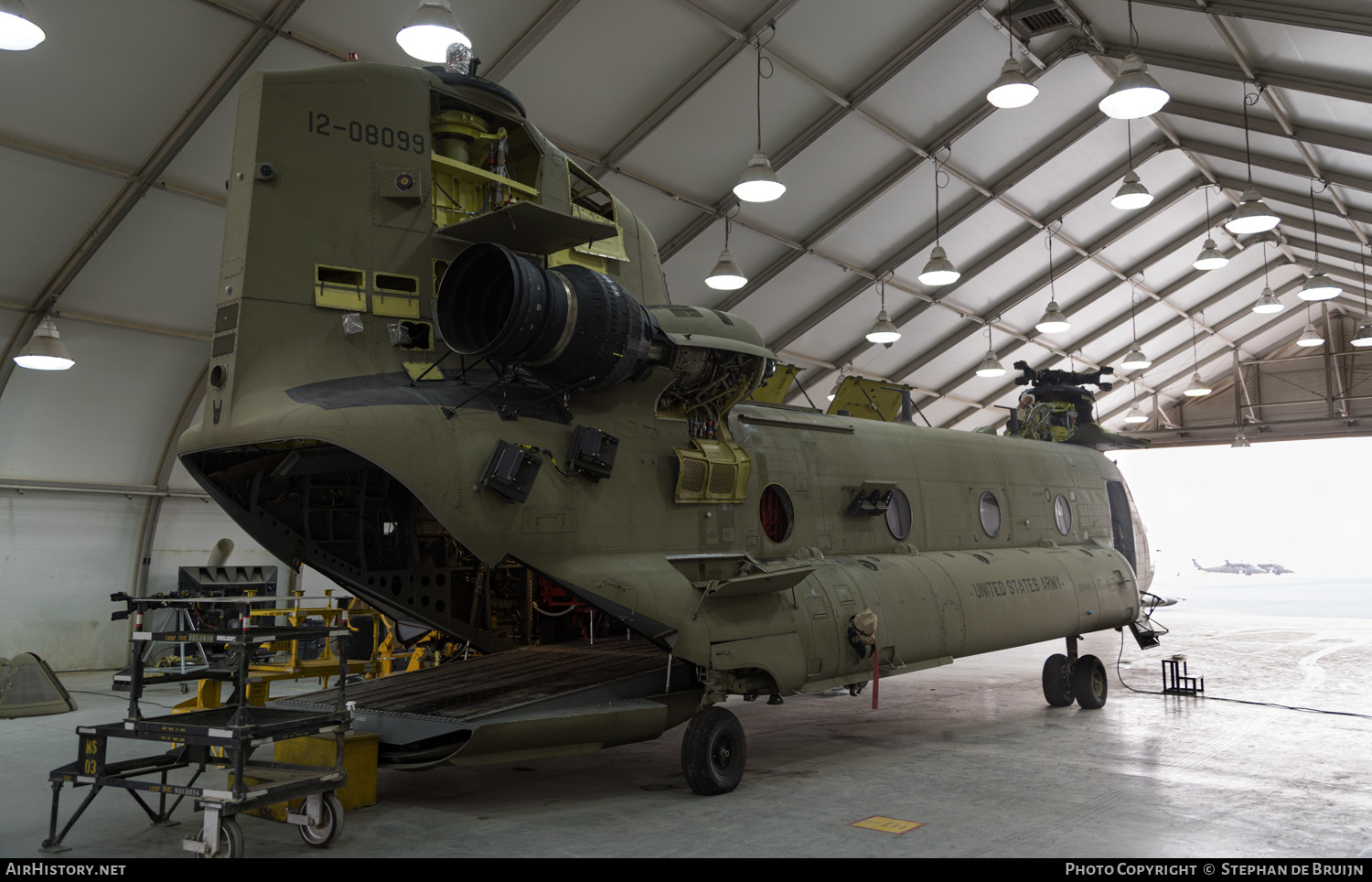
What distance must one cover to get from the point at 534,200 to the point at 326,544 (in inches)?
136

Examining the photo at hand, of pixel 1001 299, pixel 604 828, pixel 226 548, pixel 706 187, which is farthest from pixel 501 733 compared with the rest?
pixel 1001 299

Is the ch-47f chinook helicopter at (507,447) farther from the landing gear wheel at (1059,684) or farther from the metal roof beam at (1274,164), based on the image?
the metal roof beam at (1274,164)

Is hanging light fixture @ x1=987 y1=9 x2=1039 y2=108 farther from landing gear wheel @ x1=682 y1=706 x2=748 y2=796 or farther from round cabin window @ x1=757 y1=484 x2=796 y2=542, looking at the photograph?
landing gear wheel @ x1=682 y1=706 x2=748 y2=796

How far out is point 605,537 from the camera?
7.31 m

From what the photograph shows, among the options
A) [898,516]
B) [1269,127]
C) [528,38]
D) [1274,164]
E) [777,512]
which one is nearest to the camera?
[777,512]

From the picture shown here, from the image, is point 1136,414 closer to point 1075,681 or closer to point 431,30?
point 1075,681

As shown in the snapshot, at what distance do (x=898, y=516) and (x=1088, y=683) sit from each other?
13.2 ft

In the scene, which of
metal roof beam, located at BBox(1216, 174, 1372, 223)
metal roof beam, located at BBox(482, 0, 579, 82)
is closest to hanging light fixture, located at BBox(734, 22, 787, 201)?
metal roof beam, located at BBox(482, 0, 579, 82)

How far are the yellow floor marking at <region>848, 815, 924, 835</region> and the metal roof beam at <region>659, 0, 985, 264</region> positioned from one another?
520 inches

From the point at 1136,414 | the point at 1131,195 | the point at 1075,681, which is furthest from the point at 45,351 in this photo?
the point at 1136,414

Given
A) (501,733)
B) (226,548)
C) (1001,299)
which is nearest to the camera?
(501,733)

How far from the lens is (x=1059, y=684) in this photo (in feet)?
39.9
